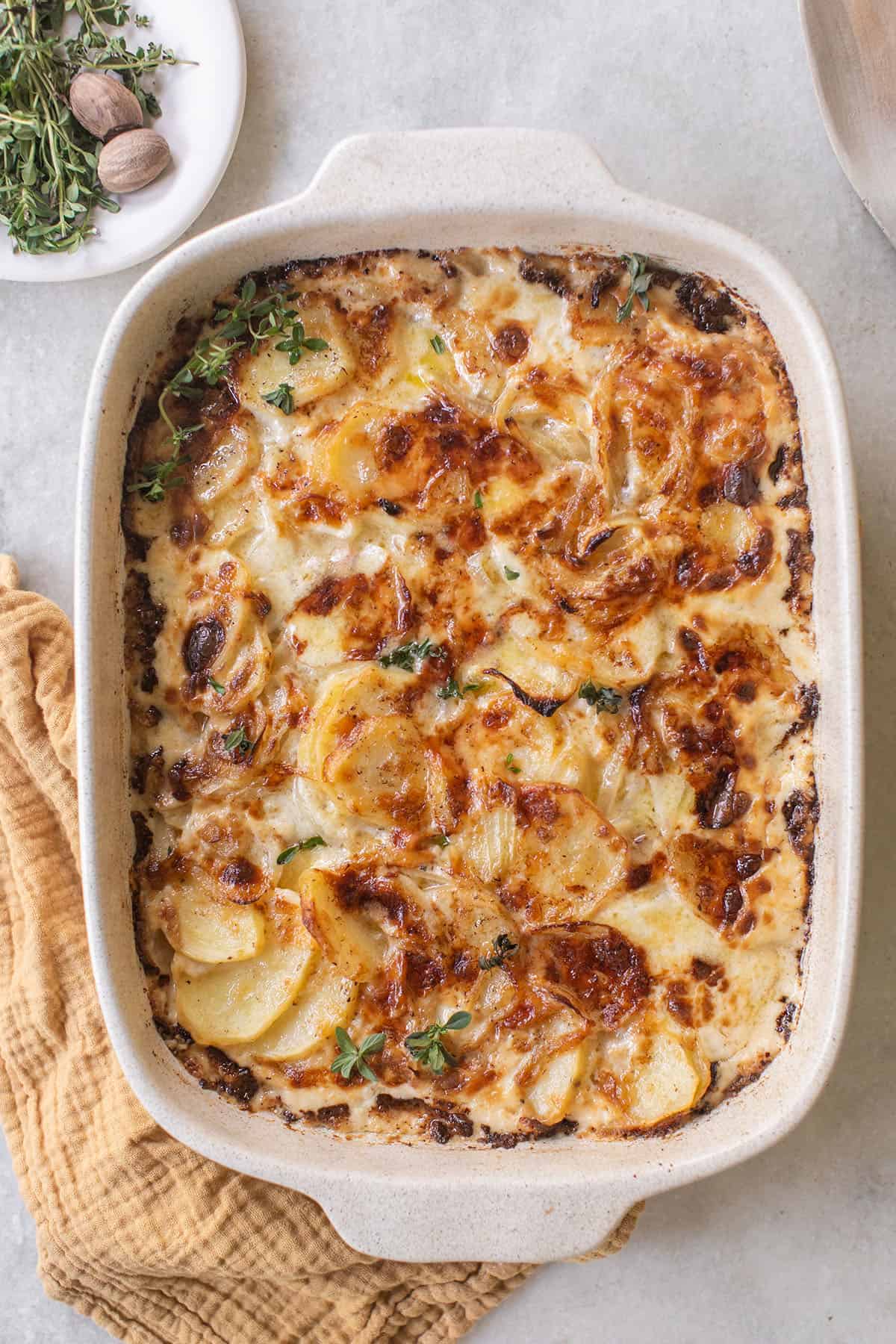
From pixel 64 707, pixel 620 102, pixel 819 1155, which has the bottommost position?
pixel 819 1155

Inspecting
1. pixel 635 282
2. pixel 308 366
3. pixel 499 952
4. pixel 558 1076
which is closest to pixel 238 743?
pixel 499 952

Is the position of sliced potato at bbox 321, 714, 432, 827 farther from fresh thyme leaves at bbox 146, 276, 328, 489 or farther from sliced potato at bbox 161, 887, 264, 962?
fresh thyme leaves at bbox 146, 276, 328, 489

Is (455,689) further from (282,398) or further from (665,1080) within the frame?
(665,1080)

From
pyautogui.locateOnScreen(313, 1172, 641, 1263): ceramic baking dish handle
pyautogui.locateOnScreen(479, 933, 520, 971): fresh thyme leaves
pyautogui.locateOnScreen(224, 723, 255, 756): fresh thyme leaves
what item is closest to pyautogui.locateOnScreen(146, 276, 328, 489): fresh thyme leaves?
pyautogui.locateOnScreen(224, 723, 255, 756): fresh thyme leaves

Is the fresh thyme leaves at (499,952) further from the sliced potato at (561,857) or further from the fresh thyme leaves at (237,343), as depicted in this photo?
the fresh thyme leaves at (237,343)

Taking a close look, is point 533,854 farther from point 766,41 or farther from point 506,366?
point 766,41

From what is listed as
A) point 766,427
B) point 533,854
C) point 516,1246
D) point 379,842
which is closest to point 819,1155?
point 516,1246
